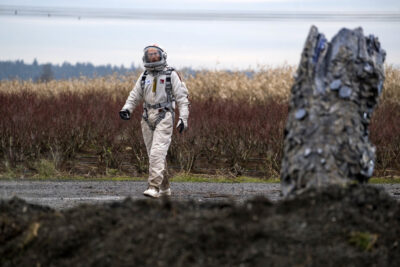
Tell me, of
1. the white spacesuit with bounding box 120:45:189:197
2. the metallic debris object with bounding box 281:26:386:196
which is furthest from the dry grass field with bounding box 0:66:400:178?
the metallic debris object with bounding box 281:26:386:196

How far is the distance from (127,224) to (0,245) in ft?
2.81

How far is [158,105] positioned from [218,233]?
233 inches

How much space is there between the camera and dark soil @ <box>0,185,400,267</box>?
12.3 ft

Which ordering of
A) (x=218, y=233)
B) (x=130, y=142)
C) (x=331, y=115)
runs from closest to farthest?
1. (x=218, y=233)
2. (x=331, y=115)
3. (x=130, y=142)

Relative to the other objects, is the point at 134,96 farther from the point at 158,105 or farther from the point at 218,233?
the point at 218,233

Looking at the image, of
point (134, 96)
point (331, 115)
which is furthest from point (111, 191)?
point (331, 115)

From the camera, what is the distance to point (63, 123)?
14.7 metres

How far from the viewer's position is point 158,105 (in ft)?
31.7

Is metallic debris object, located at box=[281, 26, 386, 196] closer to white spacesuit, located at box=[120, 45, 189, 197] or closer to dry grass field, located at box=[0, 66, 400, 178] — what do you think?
white spacesuit, located at box=[120, 45, 189, 197]

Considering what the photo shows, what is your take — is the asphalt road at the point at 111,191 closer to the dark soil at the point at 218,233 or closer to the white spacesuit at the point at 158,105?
the white spacesuit at the point at 158,105

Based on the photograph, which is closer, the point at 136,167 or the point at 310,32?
the point at 310,32

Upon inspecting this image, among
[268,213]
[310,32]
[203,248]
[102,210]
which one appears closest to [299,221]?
[268,213]

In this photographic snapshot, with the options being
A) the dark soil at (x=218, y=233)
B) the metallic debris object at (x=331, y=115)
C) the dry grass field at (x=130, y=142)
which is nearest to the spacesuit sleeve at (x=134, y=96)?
the dry grass field at (x=130, y=142)

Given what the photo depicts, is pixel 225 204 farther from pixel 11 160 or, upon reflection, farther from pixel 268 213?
pixel 11 160
